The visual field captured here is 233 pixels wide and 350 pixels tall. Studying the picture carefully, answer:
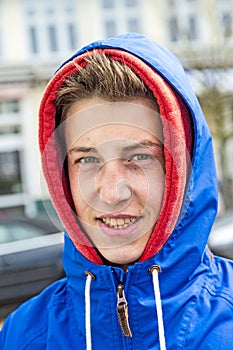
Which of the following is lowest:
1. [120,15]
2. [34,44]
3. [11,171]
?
[11,171]

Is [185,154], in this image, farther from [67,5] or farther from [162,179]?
[67,5]

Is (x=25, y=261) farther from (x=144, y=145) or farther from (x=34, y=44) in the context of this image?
(x=34, y=44)

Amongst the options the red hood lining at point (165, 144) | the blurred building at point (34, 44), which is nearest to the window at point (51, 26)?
the blurred building at point (34, 44)

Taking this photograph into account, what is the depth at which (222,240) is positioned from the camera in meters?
6.20

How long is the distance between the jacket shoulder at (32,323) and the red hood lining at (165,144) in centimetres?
20

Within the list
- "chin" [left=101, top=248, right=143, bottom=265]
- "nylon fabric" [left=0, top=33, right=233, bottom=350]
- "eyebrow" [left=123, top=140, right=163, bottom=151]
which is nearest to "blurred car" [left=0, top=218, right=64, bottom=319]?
"nylon fabric" [left=0, top=33, right=233, bottom=350]

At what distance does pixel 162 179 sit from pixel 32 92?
1273 centimetres

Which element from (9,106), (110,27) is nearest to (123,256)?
(9,106)

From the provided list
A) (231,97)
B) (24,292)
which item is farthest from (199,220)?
(231,97)

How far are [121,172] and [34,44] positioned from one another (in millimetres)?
13188

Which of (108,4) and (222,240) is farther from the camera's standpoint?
(108,4)

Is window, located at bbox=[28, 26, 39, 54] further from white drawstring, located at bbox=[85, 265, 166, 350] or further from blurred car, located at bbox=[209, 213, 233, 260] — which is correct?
white drawstring, located at bbox=[85, 265, 166, 350]

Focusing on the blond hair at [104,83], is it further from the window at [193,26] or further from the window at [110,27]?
the window at [193,26]

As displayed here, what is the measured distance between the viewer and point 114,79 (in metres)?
1.40
